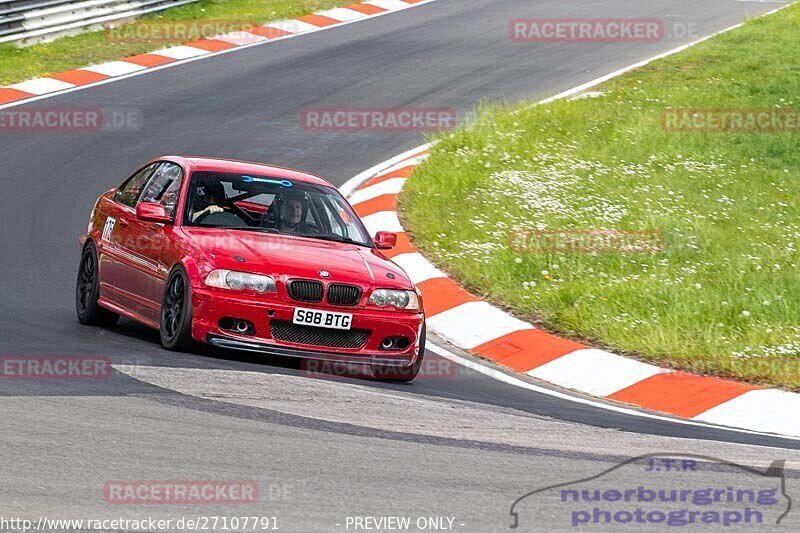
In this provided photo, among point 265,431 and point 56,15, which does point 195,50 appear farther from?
point 265,431

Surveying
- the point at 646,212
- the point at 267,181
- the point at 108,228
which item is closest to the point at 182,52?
the point at 646,212

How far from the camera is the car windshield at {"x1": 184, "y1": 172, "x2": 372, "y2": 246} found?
389 inches

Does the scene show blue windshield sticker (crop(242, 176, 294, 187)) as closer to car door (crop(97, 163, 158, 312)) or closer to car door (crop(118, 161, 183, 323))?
car door (crop(118, 161, 183, 323))

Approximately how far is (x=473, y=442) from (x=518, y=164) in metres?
8.83

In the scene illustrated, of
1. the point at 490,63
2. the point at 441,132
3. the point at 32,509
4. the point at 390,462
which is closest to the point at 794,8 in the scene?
the point at 490,63

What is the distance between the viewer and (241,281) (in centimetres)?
896

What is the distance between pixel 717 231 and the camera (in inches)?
514

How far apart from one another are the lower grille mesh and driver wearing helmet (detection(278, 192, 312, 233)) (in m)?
1.11

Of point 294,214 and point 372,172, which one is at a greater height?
point 294,214

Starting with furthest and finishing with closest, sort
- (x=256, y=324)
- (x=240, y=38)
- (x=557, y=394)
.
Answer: (x=240, y=38) → (x=557, y=394) → (x=256, y=324)

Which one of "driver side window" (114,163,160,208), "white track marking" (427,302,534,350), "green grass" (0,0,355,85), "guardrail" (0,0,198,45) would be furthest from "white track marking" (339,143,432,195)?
"guardrail" (0,0,198,45)

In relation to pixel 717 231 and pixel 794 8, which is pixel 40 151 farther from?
pixel 794 8

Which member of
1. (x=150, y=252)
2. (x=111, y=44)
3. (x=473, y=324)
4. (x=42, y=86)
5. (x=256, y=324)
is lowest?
(x=473, y=324)

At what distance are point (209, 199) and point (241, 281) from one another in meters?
1.25
